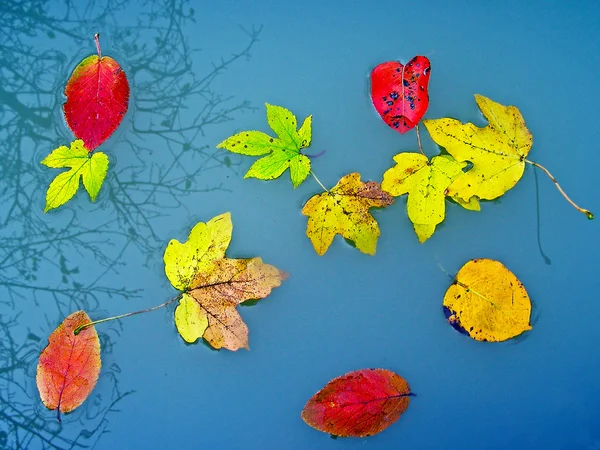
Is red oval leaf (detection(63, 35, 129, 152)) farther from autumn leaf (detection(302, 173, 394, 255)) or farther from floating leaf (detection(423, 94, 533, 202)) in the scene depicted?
floating leaf (detection(423, 94, 533, 202))

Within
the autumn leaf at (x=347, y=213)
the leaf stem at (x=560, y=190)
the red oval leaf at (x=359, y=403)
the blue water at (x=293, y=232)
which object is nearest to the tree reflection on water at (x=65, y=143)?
the blue water at (x=293, y=232)

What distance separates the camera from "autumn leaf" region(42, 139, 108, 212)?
81 cm

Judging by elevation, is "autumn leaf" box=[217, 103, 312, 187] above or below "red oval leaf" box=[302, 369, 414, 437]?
above

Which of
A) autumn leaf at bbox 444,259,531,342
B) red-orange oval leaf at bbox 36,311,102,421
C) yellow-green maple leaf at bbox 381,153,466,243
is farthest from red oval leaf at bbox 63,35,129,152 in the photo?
autumn leaf at bbox 444,259,531,342

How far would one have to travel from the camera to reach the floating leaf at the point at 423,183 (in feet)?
2.58

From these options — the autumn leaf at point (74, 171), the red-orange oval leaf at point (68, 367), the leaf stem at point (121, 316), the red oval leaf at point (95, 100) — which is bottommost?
the red-orange oval leaf at point (68, 367)

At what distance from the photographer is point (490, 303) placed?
2.63 ft

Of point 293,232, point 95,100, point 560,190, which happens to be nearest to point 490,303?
point 560,190

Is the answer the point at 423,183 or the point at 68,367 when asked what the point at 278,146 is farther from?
the point at 68,367

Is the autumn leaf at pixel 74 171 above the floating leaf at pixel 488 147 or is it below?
above

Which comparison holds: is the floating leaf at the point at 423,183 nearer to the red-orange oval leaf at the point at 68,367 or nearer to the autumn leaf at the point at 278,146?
the autumn leaf at the point at 278,146

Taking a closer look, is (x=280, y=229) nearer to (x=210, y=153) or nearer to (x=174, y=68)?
(x=210, y=153)

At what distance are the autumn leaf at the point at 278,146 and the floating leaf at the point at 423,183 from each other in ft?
0.40

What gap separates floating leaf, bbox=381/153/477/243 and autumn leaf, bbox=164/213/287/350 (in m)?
0.21
